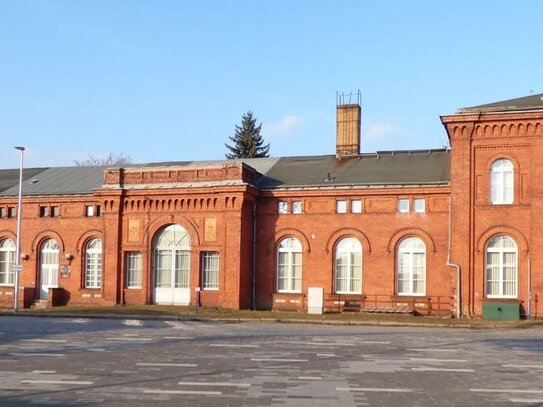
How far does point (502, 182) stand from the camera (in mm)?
35094

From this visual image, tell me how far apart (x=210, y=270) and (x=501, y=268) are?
15408 mm

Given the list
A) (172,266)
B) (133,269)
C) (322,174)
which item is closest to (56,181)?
(133,269)

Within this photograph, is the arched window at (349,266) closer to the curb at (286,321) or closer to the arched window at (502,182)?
the curb at (286,321)

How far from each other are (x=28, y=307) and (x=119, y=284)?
20.8 feet

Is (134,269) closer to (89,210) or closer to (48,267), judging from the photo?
→ (89,210)

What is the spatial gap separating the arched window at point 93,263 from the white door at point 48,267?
2186 mm

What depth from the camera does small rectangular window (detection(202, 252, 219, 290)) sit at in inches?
1555

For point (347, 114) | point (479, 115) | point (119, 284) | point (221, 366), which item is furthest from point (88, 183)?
point (221, 366)

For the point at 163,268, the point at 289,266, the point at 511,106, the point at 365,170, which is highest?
the point at 511,106

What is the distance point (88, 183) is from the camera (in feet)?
148

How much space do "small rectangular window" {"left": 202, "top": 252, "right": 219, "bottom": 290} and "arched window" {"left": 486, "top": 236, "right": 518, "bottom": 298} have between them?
47.1ft

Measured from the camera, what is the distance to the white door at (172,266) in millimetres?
40000

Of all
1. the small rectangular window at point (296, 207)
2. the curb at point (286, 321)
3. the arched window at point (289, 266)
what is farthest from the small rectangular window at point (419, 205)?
the curb at point (286, 321)

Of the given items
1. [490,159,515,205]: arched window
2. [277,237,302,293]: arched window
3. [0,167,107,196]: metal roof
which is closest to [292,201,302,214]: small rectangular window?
A: [277,237,302,293]: arched window
